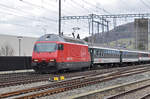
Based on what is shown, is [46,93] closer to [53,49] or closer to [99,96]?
[99,96]

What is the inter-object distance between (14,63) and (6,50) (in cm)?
2515

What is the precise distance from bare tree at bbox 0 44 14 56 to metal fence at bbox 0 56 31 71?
23.2 m

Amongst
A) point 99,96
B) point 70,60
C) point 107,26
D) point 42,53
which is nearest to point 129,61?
point 107,26

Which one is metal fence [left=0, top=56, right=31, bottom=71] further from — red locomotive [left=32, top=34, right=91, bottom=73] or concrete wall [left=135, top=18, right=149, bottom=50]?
concrete wall [left=135, top=18, right=149, bottom=50]

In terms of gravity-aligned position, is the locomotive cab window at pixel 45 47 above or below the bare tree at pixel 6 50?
above

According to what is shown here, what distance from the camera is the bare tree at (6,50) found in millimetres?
47322

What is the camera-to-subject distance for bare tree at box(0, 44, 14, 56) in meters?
47.3

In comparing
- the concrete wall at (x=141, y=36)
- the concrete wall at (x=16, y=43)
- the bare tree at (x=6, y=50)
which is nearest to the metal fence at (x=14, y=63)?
the bare tree at (x=6, y=50)

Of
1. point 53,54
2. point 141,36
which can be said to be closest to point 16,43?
point 53,54

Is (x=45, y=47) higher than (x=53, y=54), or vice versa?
(x=45, y=47)

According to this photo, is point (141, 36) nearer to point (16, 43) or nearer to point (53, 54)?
point (16, 43)

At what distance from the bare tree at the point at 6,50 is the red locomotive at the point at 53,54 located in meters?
29.5

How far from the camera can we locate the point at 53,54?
18.4 m

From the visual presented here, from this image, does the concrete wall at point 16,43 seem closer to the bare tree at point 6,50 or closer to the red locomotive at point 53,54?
the bare tree at point 6,50
